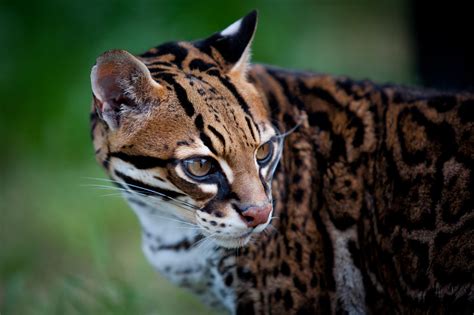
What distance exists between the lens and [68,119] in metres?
10.6

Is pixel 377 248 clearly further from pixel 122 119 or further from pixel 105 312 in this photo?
pixel 105 312

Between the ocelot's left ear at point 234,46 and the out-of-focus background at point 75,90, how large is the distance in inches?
130

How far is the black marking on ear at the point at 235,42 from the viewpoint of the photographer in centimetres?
510

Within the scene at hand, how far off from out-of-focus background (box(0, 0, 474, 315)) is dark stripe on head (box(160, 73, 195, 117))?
135 inches

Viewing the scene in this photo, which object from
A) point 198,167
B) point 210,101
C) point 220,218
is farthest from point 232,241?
point 210,101

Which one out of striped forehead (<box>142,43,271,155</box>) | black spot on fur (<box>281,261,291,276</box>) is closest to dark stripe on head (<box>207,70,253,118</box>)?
striped forehead (<box>142,43,271,155</box>)

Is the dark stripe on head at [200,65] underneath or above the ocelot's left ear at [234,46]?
underneath

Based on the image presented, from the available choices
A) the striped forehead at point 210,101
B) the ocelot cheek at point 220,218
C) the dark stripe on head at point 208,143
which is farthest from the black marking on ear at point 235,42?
the ocelot cheek at point 220,218

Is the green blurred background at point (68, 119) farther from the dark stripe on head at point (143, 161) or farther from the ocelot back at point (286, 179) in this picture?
the dark stripe on head at point (143, 161)

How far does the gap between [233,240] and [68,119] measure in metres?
6.54

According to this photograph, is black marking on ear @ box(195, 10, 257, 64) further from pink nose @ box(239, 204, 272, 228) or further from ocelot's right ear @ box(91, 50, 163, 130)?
pink nose @ box(239, 204, 272, 228)

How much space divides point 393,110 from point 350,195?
749mm

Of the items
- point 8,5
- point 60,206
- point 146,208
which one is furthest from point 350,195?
point 8,5

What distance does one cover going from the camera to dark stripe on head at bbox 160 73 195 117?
459 centimetres
